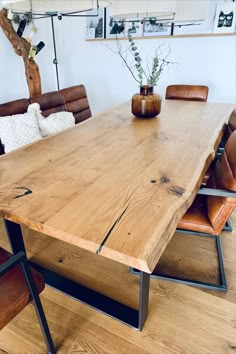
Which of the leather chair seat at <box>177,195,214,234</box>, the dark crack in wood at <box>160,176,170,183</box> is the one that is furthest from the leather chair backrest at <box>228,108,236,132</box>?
the dark crack in wood at <box>160,176,170,183</box>

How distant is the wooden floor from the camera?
1244 millimetres

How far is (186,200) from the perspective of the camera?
3.27 ft

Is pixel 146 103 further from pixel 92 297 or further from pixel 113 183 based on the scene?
pixel 92 297

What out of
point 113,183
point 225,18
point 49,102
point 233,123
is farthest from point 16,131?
point 225,18

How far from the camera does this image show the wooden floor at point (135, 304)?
49.0 inches

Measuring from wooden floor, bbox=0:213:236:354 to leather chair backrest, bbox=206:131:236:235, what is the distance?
0.45m

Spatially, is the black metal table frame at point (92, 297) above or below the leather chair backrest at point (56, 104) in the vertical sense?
below

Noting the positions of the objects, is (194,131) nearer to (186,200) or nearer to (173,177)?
(173,177)

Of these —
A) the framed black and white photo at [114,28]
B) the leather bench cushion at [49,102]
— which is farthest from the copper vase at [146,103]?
the framed black and white photo at [114,28]

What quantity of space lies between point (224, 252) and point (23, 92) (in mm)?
3226

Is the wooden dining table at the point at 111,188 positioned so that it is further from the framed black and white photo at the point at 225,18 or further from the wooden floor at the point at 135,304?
the framed black and white photo at the point at 225,18

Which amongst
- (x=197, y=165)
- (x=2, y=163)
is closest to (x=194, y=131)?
(x=197, y=165)

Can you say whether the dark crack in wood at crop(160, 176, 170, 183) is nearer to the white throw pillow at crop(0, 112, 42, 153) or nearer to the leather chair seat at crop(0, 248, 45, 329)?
the leather chair seat at crop(0, 248, 45, 329)

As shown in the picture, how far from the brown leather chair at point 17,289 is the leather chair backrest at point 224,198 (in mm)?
884
